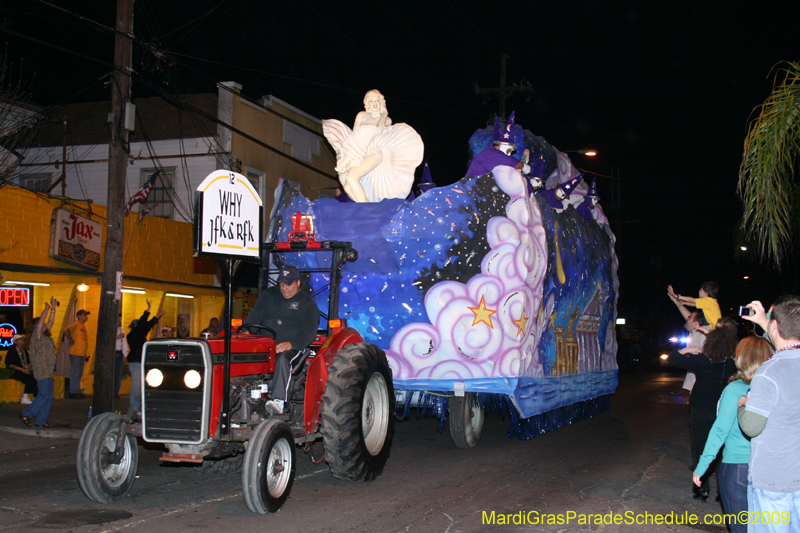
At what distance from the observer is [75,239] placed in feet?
44.7

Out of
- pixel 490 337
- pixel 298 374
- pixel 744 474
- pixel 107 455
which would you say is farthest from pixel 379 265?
pixel 744 474

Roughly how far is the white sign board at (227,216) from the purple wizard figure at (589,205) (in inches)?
299

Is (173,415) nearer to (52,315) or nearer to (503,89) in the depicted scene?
(52,315)

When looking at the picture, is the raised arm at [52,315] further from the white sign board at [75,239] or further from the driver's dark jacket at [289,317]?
the driver's dark jacket at [289,317]

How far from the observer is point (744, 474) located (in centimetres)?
427

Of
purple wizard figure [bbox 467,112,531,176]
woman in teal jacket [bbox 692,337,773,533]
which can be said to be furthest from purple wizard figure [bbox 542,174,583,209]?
woman in teal jacket [bbox 692,337,773,533]

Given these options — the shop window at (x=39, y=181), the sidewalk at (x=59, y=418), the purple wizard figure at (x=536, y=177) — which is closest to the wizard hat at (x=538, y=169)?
the purple wizard figure at (x=536, y=177)

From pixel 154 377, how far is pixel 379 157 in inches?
203

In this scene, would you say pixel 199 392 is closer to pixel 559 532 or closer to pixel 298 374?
pixel 298 374

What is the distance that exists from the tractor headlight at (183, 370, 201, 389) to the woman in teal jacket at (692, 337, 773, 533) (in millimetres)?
3947

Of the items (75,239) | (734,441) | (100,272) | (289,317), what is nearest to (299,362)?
(289,317)

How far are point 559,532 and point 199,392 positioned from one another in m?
3.21

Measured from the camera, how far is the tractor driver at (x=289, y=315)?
22.4 ft

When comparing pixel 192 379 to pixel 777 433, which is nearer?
pixel 777 433
